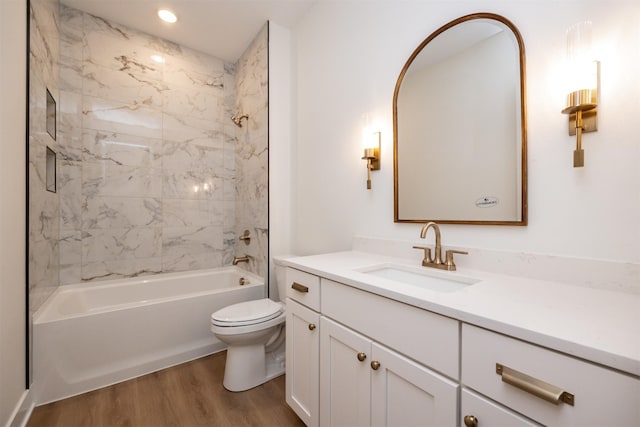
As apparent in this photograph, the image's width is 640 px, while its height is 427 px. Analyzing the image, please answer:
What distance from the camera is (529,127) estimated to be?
1.03 metres

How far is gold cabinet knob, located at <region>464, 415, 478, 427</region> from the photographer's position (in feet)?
2.14

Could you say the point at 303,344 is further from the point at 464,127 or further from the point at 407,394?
the point at 464,127

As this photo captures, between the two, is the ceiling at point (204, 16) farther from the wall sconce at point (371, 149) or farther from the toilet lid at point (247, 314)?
the toilet lid at point (247, 314)

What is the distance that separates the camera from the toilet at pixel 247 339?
5.35 ft

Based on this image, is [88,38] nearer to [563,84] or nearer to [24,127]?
[24,127]

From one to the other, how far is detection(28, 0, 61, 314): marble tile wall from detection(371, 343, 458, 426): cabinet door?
75.9 inches

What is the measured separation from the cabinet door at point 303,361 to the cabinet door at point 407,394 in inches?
13.4

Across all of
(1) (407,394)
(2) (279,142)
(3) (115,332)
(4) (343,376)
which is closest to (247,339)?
(4) (343,376)

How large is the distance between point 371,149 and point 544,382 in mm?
1287

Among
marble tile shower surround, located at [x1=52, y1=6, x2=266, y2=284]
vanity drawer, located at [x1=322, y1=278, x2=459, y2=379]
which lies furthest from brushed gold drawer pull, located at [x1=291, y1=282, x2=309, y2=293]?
marble tile shower surround, located at [x1=52, y1=6, x2=266, y2=284]

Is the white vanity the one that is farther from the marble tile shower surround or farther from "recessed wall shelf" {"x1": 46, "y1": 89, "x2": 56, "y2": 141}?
"recessed wall shelf" {"x1": 46, "y1": 89, "x2": 56, "y2": 141}

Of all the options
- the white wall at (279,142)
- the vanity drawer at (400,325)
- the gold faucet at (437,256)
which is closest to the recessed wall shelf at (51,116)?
the white wall at (279,142)

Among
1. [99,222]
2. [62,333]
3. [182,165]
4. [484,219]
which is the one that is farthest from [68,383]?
[484,219]

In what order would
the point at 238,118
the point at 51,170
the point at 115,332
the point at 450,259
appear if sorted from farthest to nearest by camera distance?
the point at 238,118 → the point at 51,170 → the point at 115,332 → the point at 450,259
